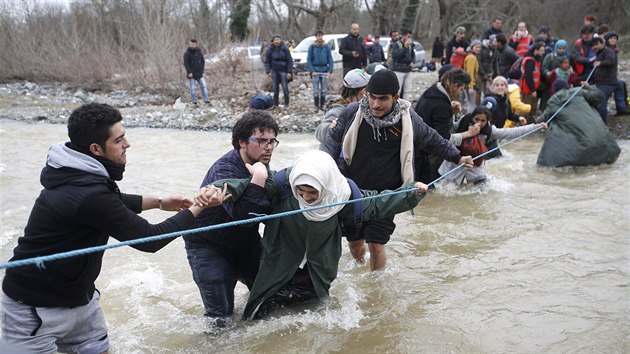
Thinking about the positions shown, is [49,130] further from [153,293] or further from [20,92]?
[153,293]

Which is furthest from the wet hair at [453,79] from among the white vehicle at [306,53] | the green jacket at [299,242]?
the white vehicle at [306,53]

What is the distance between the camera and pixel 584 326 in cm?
387

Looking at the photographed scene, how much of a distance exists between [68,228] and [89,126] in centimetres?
47

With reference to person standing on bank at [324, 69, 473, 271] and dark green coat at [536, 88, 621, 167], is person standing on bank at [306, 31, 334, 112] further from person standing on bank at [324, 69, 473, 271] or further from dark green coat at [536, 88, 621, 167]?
person standing on bank at [324, 69, 473, 271]

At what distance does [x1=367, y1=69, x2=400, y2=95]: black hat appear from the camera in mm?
3771

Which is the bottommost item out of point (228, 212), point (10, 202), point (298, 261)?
point (10, 202)

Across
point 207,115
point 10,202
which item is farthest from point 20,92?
point 10,202

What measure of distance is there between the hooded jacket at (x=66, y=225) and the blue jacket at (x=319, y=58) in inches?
386

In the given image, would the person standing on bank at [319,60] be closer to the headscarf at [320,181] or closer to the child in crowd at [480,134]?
the child in crowd at [480,134]

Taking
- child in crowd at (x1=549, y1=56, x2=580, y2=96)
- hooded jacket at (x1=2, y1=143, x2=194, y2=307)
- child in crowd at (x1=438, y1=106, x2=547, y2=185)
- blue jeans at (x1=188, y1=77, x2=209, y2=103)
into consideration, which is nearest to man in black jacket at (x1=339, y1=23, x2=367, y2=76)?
blue jeans at (x1=188, y1=77, x2=209, y2=103)

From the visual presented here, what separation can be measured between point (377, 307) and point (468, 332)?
28.6 inches

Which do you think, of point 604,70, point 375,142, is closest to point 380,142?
point 375,142

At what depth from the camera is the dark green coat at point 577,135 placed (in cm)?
768

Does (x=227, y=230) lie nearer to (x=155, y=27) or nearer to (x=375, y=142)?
(x=375, y=142)
